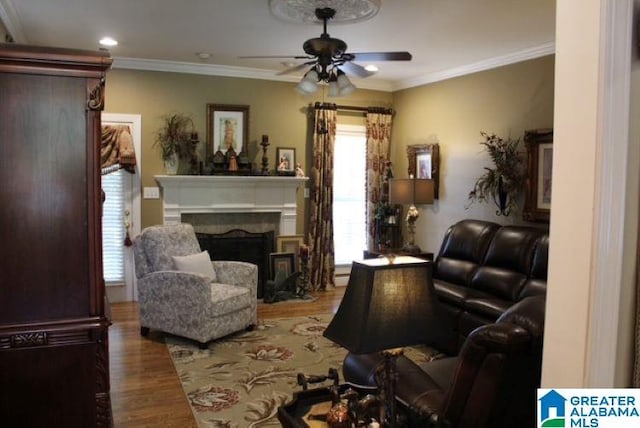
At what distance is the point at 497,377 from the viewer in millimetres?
1771

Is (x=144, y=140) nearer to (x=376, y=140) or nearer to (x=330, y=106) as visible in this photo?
(x=330, y=106)

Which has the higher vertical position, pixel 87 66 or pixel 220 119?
pixel 220 119

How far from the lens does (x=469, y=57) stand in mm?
5297

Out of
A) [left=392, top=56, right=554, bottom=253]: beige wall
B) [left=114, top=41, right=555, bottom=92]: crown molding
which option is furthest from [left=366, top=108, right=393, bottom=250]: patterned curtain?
[left=114, top=41, right=555, bottom=92]: crown molding

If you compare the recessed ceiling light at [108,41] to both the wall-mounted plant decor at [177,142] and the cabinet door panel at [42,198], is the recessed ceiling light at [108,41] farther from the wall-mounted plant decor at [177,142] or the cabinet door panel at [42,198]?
the cabinet door panel at [42,198]

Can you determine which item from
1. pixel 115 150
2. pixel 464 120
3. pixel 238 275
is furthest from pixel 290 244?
pixel 464 120

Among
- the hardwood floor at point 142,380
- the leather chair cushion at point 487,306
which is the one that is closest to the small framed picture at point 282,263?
the hardwood floor at point 142,380

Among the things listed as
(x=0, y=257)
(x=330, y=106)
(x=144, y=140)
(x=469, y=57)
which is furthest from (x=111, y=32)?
(x=469, y=57)

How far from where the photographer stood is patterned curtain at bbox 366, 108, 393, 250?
22.2 feet

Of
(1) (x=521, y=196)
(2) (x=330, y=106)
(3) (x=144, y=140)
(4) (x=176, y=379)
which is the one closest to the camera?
(4) (x=176, y=379)

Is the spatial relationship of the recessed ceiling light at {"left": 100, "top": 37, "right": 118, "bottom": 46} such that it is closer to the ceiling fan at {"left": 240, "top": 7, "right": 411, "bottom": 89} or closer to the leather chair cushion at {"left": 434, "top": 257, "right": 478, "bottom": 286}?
the ceiling fan at {"left": 240, "top": 7, "right": 411, "bottom": 89}

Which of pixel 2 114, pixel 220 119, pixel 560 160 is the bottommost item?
pixel 560 160

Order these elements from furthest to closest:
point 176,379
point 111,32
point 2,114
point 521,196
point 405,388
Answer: point 521,196 < point 111,32 < point 176,379 < point 405,388 < point 2,114

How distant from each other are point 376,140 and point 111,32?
352cm
